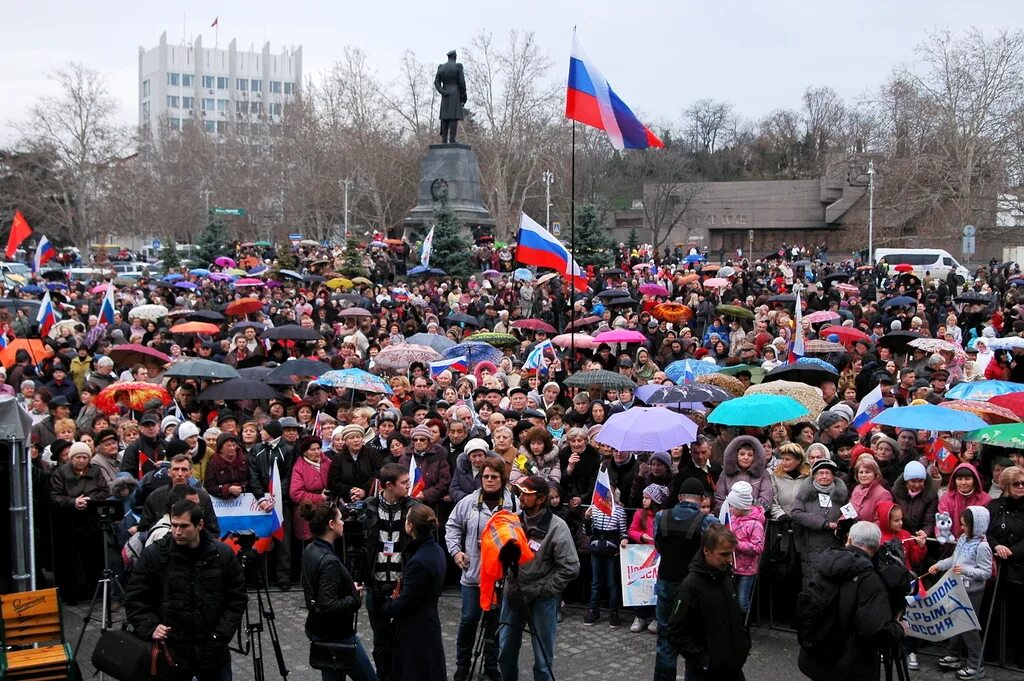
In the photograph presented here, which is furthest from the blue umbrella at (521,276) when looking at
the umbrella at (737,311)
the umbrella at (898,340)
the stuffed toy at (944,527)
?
the stuffed toy at (944,527)

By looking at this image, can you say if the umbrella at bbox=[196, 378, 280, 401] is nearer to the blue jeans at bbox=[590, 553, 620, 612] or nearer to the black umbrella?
the black umbrella

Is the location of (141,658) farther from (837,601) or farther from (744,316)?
(744,316)

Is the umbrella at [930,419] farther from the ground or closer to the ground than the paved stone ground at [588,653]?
farther from the ground

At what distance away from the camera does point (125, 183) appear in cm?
6731

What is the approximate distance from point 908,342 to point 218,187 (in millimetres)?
63728

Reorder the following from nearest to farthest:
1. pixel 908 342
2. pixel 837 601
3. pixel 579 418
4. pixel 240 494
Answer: pixel 837 601 < pixel 240 494 < pixel 579 418 < pixel 908 342

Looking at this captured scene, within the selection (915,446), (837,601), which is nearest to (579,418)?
(915,446)

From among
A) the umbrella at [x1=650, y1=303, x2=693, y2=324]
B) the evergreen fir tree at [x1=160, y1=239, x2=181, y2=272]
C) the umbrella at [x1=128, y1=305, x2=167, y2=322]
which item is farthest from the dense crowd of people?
the evergreen fir tree at [x1=160, y1=239, x2=181, y2=272]

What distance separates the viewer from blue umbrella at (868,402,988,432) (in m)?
8.67

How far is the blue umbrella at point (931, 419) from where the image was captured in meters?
8.67

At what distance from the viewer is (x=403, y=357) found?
15.2 m

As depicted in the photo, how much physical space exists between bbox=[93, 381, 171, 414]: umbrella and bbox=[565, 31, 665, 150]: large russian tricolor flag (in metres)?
Answer: 5.91

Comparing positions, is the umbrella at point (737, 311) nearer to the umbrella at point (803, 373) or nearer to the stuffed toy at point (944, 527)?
the umbrella at point (803, 373)

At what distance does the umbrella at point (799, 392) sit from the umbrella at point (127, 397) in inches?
254
